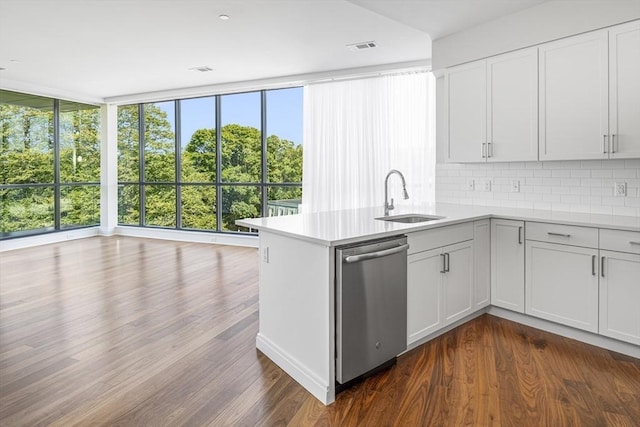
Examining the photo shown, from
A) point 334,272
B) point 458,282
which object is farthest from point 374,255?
point 458,282

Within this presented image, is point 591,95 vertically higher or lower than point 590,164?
higher

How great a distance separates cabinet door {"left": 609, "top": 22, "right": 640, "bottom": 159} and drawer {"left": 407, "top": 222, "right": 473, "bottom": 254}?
3.75 ft

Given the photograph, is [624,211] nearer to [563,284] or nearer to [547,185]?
[547,185]

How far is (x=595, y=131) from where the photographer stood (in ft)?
9.81

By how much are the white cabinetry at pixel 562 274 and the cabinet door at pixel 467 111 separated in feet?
3.31

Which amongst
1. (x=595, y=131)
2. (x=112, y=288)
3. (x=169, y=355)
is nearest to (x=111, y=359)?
(x=169, y=355)

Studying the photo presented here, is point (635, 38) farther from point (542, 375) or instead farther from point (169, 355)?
point (169, 355)

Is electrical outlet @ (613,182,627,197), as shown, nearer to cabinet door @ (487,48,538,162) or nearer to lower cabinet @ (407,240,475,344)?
cabinet door @ (487,48,538,162)

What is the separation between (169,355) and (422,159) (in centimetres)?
385

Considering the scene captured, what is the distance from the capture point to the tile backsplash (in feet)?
10.3

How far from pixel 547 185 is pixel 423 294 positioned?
5.64ft

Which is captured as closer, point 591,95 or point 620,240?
point 620,240

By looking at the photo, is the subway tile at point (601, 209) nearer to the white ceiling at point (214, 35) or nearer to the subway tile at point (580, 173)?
the subway tile at point (580, 173)

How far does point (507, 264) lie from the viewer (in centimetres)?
326
